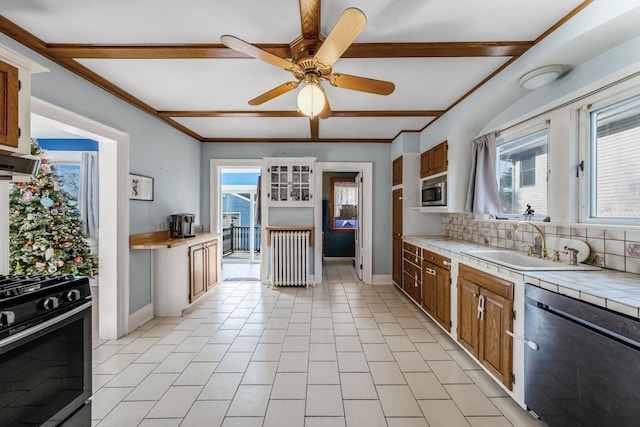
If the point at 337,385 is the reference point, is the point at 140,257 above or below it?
above

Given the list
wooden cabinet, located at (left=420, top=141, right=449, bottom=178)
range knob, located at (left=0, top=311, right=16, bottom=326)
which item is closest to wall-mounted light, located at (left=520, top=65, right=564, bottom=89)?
wooden cabinet, located at (left=420, top=141, right=449, bottom=178)

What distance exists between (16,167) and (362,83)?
6.88ft

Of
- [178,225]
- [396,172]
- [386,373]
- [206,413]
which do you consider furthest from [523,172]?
[178,225]

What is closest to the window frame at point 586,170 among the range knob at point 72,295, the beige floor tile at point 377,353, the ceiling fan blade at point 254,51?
the beige floor tile at point 377,353

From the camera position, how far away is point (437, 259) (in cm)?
285

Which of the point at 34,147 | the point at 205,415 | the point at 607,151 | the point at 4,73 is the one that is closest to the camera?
the point at 4,73

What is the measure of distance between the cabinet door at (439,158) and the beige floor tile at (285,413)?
2856mm

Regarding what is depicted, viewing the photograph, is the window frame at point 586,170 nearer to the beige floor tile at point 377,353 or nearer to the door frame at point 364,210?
the beige floor tile at point 377,353

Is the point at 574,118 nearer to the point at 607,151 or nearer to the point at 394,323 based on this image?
the point at 607,151

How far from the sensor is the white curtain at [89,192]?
420 centimetres

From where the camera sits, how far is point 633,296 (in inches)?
48.4

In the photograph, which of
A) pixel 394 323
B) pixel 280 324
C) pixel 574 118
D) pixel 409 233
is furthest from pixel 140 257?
pixel 574 118

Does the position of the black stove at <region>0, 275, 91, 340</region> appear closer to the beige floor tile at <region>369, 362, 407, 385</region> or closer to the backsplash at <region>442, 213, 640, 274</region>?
the beige floor tile at <region>369, 362, 407, 385</region>

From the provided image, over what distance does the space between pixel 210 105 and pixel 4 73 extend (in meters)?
1.81
